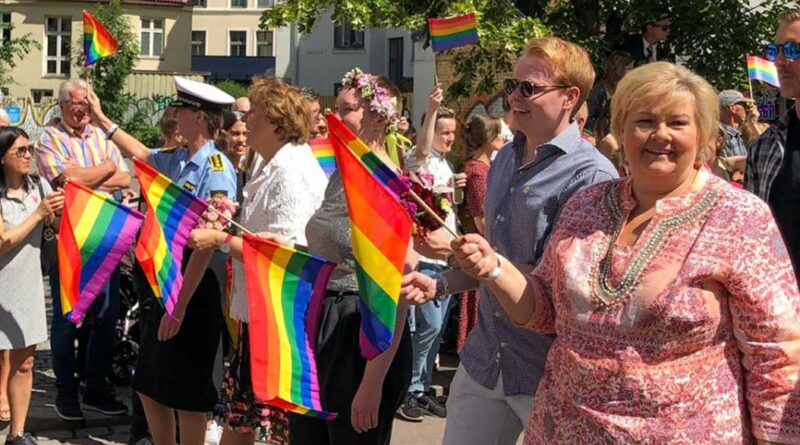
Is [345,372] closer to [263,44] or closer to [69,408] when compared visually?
[69,408]

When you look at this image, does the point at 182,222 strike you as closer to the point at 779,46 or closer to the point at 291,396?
the point at 291,396

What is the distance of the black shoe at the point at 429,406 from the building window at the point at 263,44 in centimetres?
6067

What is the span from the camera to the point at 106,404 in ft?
24.5

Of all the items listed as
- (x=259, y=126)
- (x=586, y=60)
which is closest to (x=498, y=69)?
(x=259, y=126)

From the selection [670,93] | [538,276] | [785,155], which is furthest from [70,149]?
[670,93]

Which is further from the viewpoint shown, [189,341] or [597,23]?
[597,23]

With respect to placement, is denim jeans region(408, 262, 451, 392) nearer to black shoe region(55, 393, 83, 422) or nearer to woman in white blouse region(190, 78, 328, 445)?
black shoe region(55, 393, 83, 422)

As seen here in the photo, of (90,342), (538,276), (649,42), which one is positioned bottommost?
(90,342)

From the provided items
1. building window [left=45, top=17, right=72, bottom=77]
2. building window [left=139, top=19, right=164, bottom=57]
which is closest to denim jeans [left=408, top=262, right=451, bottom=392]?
building window [left=45, top=17, right=72, bottom=77]

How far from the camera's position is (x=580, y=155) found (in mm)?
3762

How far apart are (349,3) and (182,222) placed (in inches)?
285

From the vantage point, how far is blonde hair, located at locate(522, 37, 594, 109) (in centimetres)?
379

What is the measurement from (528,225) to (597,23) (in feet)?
26.5

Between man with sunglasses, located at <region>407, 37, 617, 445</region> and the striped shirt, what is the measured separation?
4.18m
